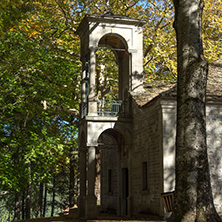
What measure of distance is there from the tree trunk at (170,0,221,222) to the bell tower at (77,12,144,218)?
8.43 metres

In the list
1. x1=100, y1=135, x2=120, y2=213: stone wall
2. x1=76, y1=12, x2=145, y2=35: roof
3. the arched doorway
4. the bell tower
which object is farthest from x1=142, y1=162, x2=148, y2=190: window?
x1=76, y1=12, x2=145, y2=35: roof

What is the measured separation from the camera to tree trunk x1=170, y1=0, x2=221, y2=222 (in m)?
8.29

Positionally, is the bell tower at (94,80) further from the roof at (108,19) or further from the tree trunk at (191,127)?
the tree trunk at (191,127)

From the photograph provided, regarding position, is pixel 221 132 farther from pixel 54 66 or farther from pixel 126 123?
pixel 54 66

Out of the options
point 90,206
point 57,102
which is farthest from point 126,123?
point 57,102

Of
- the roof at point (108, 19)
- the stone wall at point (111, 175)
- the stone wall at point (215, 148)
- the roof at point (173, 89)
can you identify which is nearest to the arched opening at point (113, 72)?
the roof at point (108, 19)

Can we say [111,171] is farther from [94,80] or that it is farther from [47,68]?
[47,68]

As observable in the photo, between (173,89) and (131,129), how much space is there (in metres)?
3.94

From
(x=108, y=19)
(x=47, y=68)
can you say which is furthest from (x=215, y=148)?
(x=47, y=68)

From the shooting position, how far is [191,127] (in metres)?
8.66

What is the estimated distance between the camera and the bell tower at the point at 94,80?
17.2 metres

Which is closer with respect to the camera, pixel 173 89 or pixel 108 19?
pixel 173 89

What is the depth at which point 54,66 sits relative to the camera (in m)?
21.6

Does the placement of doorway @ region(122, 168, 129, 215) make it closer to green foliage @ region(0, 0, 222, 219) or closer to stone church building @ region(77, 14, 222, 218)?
stone church building @ region(77, 14, 222, 218)
